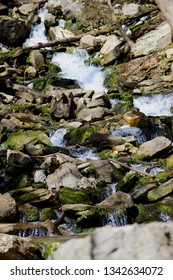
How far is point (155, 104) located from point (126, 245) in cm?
1239

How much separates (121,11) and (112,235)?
22479 millimetres

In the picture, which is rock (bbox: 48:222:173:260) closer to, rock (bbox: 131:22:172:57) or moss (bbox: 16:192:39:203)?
moss (bbox: 16:192:39:203)

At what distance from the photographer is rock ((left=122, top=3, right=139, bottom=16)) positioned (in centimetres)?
2275

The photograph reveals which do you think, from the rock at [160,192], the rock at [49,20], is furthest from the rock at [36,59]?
the rock at [160,192]

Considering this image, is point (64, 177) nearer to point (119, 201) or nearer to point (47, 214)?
point (47, 214)

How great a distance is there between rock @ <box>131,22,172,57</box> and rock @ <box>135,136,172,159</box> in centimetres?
877

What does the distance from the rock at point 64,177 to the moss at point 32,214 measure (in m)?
0.98

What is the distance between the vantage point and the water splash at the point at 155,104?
14.1m

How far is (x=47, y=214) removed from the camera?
24.4 feet

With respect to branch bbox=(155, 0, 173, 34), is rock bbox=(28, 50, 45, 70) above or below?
below

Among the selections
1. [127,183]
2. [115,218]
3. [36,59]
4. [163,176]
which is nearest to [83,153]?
[127,183]

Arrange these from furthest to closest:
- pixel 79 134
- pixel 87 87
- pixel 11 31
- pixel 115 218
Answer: pixel 11 31 < pixel 87 87 < pixel 79 134 < pixel 115 218

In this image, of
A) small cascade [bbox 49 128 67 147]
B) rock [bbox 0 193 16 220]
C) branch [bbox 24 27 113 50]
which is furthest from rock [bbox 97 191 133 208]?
branch [bbox 24 27 113 50]
